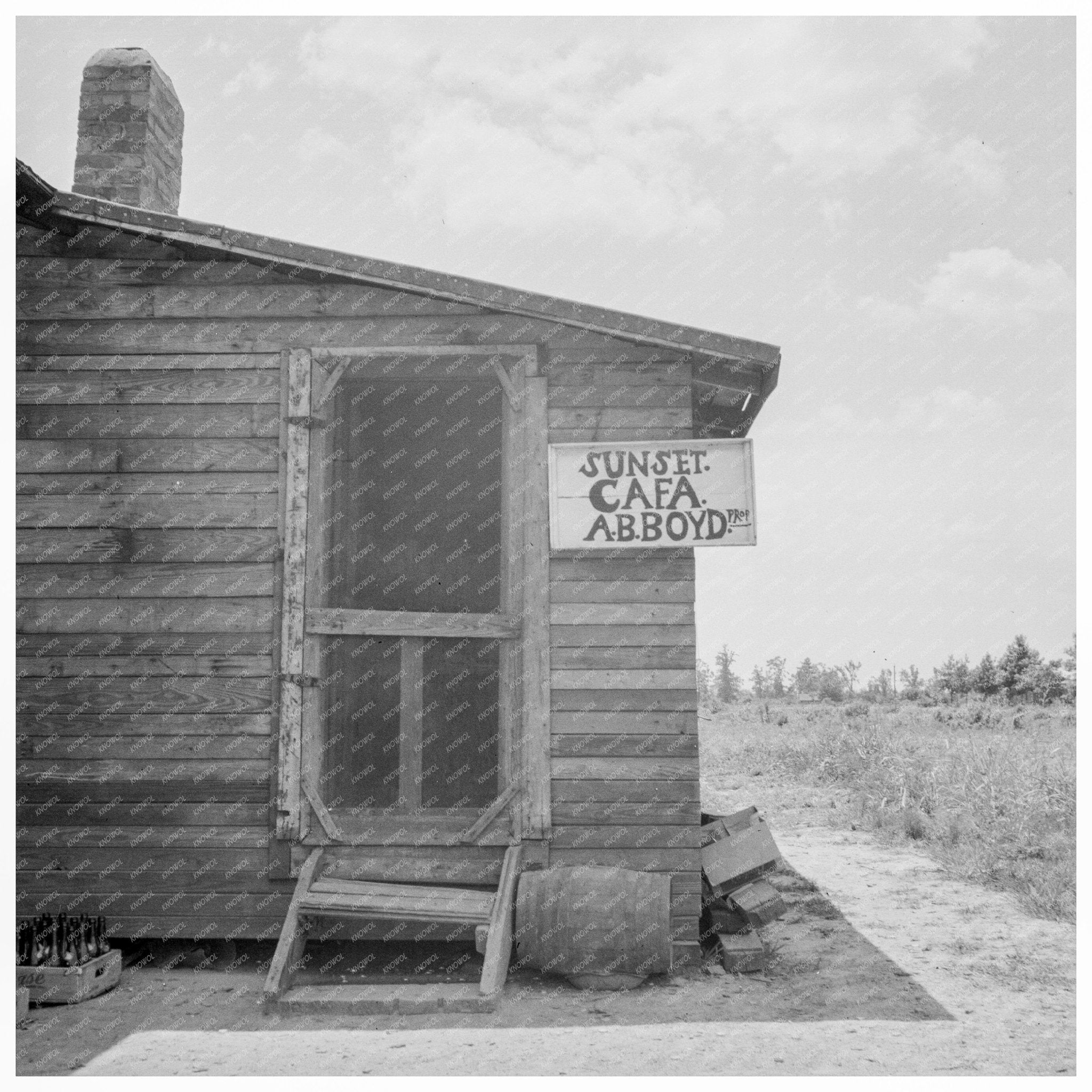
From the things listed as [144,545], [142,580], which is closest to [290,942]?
[142,580]

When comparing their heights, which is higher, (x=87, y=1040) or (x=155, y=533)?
(x=155, y=533)

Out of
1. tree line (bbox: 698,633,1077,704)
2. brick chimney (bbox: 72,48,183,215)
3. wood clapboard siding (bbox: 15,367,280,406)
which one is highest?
brick chimney (bbox: 72,48,183,215)

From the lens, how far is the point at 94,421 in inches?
223

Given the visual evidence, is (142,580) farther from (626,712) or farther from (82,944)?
(626,712)

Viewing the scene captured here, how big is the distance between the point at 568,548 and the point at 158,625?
7.81 feet

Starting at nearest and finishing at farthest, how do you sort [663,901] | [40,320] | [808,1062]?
[808,1062] < [663,901] < [40,320]

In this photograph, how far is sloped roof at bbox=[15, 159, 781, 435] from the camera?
5410mm

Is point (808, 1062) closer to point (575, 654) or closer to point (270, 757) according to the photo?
point (575, 654)

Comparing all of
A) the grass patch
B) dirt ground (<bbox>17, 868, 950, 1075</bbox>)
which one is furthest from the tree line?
dirt ground (<bbox>17, 868, 950, 1075</bbox>)

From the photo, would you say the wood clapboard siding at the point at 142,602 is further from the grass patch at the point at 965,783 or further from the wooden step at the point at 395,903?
the grass patch at the point at 965,783

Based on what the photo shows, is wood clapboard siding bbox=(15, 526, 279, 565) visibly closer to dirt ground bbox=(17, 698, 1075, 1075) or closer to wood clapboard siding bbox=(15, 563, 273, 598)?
wood clapboard siding bbox=(15, 563, 273, 598)

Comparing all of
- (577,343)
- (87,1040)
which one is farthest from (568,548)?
(87,1040)

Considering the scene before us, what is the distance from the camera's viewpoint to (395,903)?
5.07m

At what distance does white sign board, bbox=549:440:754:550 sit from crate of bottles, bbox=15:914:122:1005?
316 centimetres
